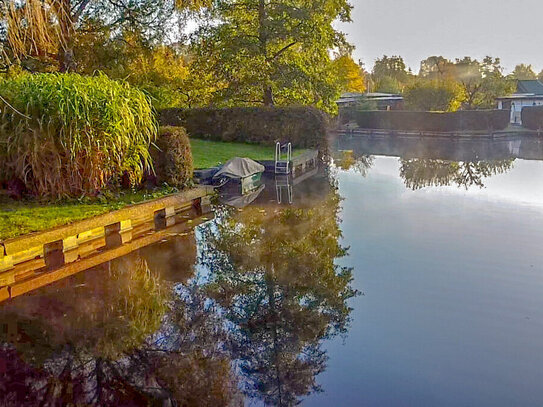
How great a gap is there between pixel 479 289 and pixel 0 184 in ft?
20.7

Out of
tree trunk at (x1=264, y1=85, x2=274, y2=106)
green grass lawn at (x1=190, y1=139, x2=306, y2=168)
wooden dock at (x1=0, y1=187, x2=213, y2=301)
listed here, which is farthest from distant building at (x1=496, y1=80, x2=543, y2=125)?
wooden dock at (x1=0, y1=187, x2=213, y2=301)

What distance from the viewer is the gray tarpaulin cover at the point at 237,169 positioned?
11340 mm

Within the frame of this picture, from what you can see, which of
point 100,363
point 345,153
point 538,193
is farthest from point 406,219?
point 345,153

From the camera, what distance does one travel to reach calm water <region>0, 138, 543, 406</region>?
339cm

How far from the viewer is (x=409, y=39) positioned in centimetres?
3198

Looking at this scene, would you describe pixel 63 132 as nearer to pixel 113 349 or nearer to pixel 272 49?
pixel 113 349

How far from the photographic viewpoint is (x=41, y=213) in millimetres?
6590

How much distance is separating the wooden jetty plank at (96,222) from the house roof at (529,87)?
37.8m

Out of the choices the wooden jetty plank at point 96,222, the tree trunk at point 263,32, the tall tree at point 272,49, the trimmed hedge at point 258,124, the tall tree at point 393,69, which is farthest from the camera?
the tall tree at point 393,69

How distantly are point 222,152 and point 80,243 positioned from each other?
29.5 ft

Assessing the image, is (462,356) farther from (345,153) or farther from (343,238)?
(345,153)

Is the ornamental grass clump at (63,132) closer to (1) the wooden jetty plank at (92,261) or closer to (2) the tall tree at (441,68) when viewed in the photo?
(1) the wooden jetty plank at (92,261)

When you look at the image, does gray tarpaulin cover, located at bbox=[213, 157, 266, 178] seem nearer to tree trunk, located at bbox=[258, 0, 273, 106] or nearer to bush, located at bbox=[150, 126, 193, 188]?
bush, located at bbox=[150, 126, 193, 188]

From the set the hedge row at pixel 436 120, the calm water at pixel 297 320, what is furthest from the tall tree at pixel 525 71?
the calm water at pixel 297 320
